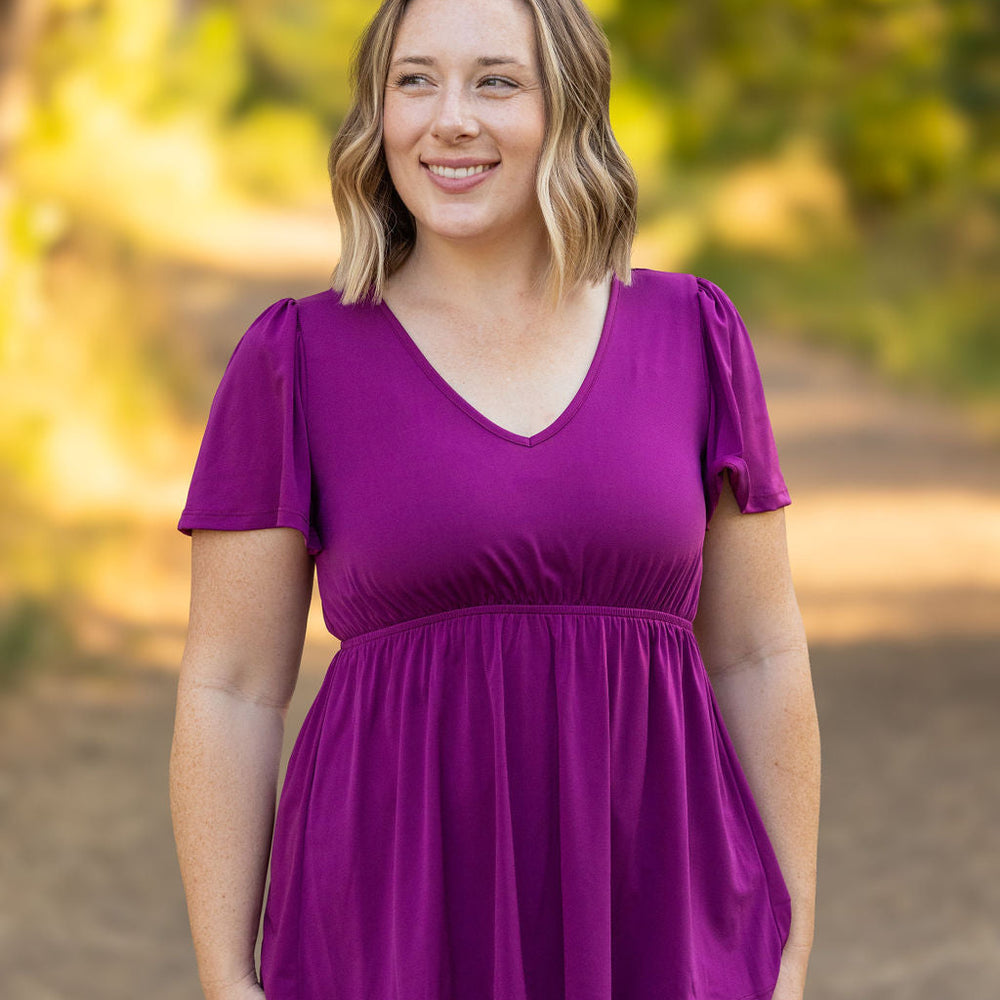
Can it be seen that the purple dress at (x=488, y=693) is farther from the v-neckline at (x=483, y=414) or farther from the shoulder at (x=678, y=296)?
the shoulder at (x=678, y=296)

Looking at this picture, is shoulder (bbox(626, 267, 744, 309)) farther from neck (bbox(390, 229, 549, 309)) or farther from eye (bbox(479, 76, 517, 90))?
eye (bbox(479, 76, 517, 90))

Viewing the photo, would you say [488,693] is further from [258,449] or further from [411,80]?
[411,80]

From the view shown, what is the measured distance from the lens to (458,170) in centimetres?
176

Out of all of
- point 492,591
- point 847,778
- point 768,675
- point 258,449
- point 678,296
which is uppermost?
point 678,296

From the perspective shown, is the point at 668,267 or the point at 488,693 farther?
the point at 668,267

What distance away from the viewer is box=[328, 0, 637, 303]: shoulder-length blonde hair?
1.78m

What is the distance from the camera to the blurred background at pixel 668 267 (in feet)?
17.0

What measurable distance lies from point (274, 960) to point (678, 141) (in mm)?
12921

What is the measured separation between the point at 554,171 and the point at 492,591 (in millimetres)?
454

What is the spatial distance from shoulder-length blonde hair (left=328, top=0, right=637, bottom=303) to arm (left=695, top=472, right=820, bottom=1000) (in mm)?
322

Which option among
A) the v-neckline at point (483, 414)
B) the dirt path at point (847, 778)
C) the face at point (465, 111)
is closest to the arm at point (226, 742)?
the v-neckline at point (483, 414)

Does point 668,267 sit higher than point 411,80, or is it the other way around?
point 411,80

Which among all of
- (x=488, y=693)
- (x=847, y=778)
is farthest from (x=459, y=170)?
(x=847, y=778)

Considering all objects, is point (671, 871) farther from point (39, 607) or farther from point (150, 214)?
point (150, 214)
